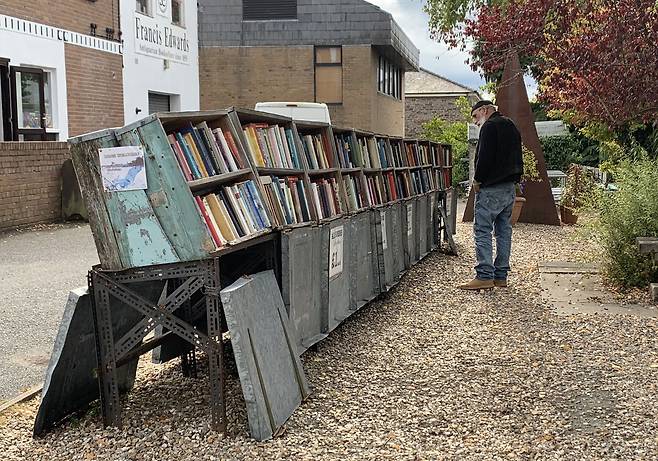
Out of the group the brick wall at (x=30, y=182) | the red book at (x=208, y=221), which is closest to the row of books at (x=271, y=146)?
the red book at (x=208, y=221)

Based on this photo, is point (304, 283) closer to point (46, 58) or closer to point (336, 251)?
point (336, 251)

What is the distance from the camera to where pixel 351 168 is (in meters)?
7.71

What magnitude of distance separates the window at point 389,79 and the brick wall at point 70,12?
14092mm

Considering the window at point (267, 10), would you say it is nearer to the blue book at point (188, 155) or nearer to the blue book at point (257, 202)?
the blue book at point (257, 202)

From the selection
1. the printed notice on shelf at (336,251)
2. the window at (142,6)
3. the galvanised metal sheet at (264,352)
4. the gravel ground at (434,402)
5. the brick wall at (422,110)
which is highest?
the window at (142,6)

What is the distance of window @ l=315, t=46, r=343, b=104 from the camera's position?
30031mm

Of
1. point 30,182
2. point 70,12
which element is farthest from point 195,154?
point 70,12

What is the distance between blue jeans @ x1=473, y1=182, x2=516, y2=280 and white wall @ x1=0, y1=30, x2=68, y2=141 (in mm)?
11245

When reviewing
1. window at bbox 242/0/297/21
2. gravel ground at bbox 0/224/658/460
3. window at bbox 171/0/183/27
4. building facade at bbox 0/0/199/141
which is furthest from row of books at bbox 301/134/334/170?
window at bbox 242/0/297/21

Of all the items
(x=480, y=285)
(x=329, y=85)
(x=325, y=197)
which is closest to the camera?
(x=325, y=197)

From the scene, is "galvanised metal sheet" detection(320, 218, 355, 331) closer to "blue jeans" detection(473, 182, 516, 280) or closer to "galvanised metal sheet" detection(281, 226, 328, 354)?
"galvanised metal sheet" detection(281, 226, 328, 354)

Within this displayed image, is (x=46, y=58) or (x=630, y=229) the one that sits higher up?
(x=46, y=58)

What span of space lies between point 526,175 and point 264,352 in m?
11.8

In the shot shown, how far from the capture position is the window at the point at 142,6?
21300 mm
